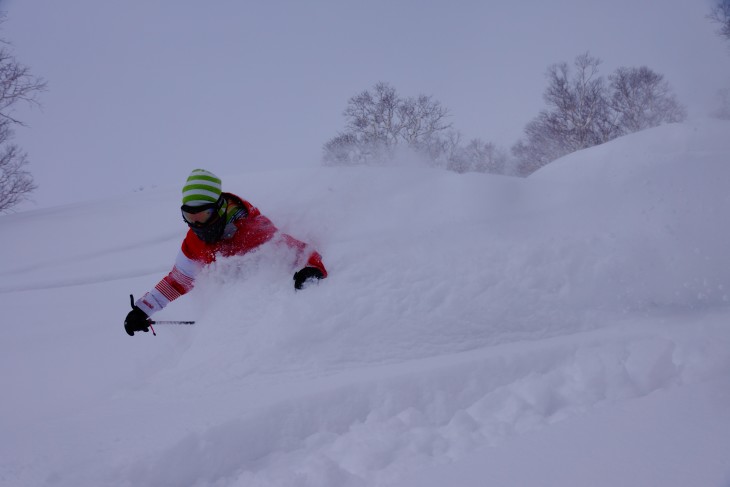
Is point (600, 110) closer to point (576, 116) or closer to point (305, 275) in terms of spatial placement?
point (576, 116)

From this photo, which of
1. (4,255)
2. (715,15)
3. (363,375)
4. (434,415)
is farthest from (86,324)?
(715,15)

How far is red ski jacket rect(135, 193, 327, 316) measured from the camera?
3.22 meters

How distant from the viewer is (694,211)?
2.98 m

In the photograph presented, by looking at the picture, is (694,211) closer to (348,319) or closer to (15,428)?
(348,319)

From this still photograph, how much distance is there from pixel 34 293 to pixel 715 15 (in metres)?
22.8

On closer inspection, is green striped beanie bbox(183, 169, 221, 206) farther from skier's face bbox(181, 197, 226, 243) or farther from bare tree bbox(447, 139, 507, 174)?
bare tree bbox(447, 139, 507, 174)

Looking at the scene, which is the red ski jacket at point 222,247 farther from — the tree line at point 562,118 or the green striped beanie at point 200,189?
the tree line at point 562,118

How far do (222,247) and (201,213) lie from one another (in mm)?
340

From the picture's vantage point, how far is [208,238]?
3.14 metres

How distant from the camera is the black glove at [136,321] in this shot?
3.09 m

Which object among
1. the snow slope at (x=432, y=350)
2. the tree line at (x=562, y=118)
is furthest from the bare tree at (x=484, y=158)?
the snow slope at (x=432, y=350)

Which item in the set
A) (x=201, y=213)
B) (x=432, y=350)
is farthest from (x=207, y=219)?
(x=432, y=350)

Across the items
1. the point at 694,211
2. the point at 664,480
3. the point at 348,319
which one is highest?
the point at 694,211

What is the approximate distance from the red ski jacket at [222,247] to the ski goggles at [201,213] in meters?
0.16
